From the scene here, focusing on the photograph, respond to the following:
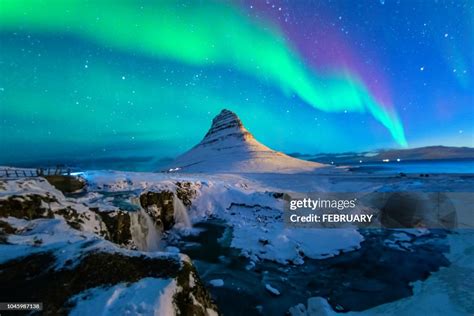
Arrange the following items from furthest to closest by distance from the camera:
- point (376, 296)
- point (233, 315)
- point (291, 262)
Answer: point (291, 262) → point (376, 296) → point (233, 315)

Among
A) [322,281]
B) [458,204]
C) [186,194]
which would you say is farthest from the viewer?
[458,204]

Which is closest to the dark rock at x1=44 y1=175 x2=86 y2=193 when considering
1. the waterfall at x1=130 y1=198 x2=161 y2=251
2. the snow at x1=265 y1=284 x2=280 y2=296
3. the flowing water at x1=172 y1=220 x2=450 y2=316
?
the waterfall at x1=130 y1=198 x2=161 y2=251

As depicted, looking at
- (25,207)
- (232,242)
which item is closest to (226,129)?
(232,242)

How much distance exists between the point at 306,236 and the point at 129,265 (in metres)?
15.8

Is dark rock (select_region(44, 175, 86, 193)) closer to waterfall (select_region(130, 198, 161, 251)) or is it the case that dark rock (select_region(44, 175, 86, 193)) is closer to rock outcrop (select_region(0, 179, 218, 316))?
waterfall (select_region(130, 198, 161, 251))

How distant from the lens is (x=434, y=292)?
12125 mm

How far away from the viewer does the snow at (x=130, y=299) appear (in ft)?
17.1

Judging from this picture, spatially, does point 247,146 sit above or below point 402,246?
above

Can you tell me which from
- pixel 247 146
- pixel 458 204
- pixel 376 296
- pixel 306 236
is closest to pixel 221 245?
pixel 306 236

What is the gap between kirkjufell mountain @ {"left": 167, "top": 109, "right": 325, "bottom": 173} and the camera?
97375mm

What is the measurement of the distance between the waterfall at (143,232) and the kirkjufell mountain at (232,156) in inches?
2741

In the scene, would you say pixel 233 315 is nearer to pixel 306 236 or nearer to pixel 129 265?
pixel 129 265

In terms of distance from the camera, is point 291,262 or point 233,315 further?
point 291,262

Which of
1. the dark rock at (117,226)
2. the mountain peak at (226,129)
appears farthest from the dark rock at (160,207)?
the mountain peak at (226,129)
